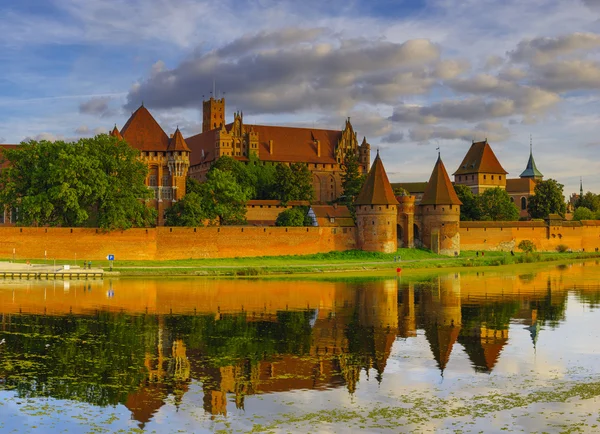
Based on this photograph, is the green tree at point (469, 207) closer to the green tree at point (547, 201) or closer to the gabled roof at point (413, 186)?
the green tree at point (547, 201)

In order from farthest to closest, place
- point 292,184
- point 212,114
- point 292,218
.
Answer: point 212,114, point 292,184, point 292,218

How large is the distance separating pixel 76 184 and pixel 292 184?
81.0ft

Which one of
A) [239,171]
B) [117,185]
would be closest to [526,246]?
[239,171]

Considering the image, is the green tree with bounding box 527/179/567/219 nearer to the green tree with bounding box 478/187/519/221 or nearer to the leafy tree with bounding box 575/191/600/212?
the green tree with bounding box 478/187/519/221

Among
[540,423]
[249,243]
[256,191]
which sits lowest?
[540,423]

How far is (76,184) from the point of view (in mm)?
43250

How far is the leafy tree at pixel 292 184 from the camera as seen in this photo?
64625 mm

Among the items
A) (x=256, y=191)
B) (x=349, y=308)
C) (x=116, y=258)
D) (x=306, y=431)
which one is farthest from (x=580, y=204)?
(x=306, y=431)

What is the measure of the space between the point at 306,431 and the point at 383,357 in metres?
6.15

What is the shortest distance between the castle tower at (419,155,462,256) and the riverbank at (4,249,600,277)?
3.55ft

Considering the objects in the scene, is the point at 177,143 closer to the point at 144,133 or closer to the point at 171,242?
the point at 144,133

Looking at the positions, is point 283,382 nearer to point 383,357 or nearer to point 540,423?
point 383,357

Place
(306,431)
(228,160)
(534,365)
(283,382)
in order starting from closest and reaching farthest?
(306,431) < (283,382) < (534,365) < (228,160)

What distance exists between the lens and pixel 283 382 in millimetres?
15688
